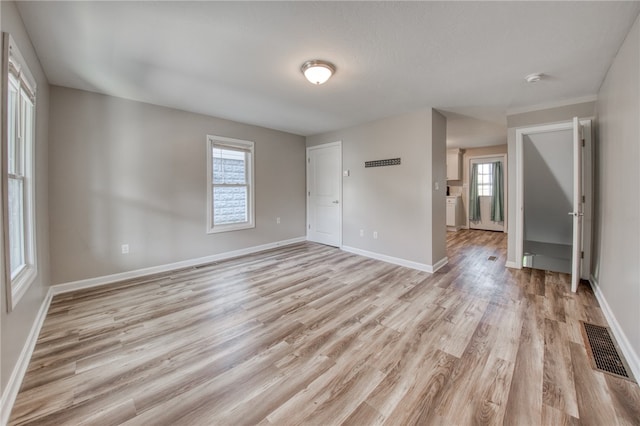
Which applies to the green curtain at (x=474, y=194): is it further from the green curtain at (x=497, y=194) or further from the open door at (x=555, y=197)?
the open door at (x=555, y=197)

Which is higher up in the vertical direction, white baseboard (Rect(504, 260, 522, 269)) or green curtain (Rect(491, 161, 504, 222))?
green curtain (Rect(491, 161, 504, 222))

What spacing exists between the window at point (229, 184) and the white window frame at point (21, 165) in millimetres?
2066

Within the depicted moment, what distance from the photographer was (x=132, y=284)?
318cm

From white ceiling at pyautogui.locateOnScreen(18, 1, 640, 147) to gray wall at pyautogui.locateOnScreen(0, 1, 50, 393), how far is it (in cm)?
13

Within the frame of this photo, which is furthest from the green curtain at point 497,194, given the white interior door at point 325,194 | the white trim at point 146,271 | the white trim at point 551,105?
the white trim at point 146,271

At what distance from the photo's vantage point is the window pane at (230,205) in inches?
168

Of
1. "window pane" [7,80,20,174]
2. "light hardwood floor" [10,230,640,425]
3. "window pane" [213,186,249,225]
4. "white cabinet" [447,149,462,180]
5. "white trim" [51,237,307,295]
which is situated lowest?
"light hardwood floor" [10,230,640,425]

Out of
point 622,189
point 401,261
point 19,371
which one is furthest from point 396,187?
point 19,371

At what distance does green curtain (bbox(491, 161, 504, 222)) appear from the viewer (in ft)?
22.6

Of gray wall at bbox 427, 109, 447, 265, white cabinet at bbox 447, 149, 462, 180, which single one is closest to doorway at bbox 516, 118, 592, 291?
gray wall at bbox 427, 109, 447, 265

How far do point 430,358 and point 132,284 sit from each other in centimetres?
344

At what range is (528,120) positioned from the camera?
358 centimetres

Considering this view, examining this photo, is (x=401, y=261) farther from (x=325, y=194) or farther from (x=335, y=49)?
(x=335, y=49)

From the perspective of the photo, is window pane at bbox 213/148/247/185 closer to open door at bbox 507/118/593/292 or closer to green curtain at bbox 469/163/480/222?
open door at bbox 507/118/593/292
